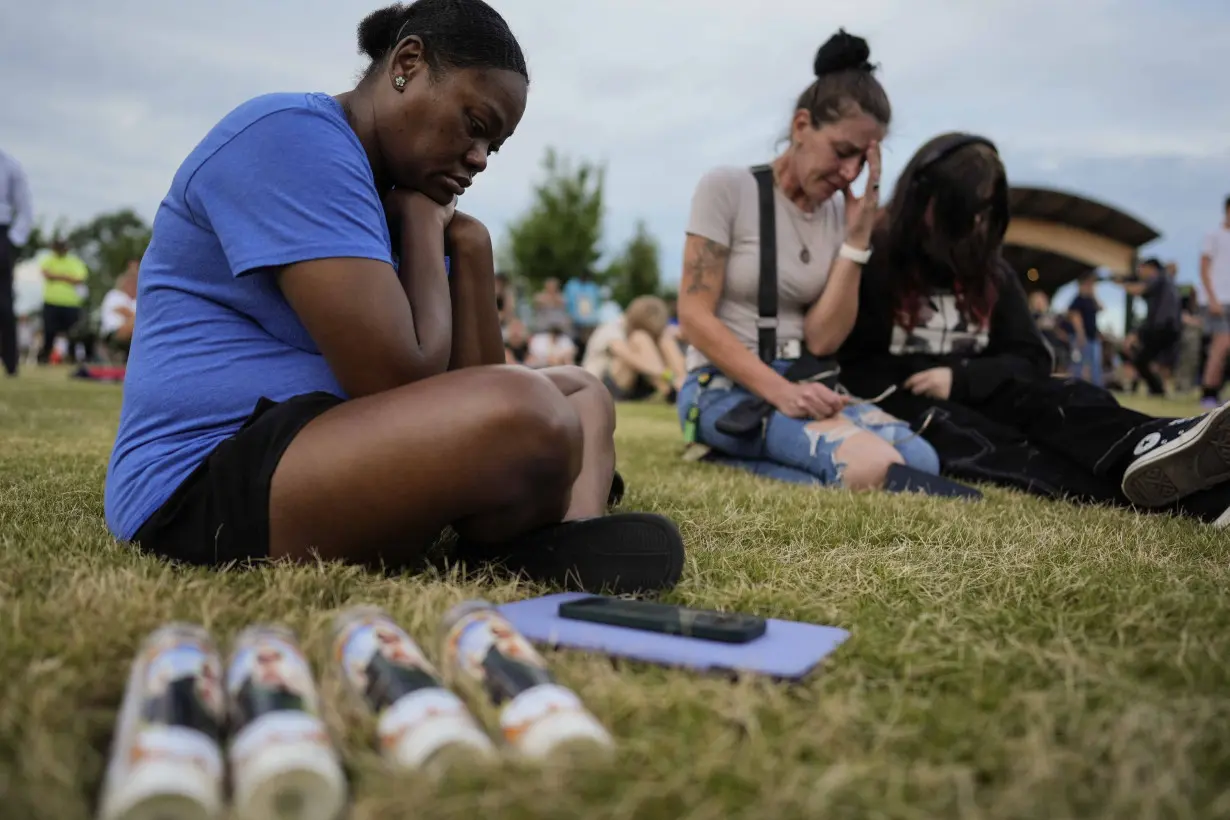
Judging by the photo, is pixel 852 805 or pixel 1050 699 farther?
pixel 1050 699

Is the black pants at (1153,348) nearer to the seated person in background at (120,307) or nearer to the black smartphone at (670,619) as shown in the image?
the seated person in background at (120,307)

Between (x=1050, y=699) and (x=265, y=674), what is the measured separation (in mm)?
982

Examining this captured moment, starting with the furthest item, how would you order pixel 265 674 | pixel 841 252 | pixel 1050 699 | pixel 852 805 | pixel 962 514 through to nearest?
pixel 841 252 < pixel 962 514 < pixel 1050 699 < pixel 265 674 < pixel 852 805

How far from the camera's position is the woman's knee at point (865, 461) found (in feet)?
11.4

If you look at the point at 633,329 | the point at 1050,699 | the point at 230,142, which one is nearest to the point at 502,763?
the point at 1050,699

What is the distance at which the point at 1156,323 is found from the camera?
48.9ft

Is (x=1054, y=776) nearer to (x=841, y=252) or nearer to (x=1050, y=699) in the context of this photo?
(x=1050, y=699)

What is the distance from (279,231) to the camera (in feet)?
5.51

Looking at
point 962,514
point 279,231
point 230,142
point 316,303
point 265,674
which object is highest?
point 230,142

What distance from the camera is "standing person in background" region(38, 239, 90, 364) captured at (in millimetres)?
14414

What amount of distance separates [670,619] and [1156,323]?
15916 mm

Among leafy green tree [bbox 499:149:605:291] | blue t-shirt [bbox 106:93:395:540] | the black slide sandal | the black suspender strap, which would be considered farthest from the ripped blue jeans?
leafy green tree [bbox 499:149:605:291]

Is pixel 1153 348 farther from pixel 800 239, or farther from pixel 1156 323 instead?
pixel 800 239

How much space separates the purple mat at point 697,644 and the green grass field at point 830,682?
0.03m
